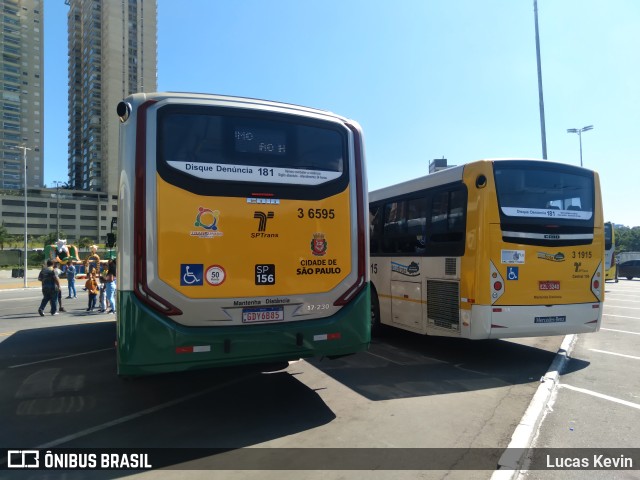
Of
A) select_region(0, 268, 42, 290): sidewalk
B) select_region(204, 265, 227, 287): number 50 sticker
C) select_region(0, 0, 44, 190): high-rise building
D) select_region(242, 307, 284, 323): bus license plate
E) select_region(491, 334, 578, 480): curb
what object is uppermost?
select_region(0, 0, 44, 190): high-rise building

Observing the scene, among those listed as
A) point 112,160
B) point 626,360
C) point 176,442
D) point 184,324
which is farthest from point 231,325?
point 112,160

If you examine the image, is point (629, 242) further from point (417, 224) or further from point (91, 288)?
point (91, 288)

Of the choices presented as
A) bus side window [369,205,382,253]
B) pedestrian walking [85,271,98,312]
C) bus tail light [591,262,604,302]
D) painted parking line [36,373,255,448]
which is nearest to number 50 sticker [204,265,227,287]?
painted parking line [36,373,255,448]

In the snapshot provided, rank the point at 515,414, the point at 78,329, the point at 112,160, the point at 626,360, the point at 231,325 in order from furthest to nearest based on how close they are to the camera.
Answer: the point at 112,160, the point at 78,329, the point at 626,360, the point at 515,414, the point at 231,325

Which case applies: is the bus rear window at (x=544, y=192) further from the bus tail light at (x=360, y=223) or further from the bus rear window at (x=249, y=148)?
the bus rear window at (x=249, y=148)

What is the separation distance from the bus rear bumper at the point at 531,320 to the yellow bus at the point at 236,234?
2331 millimetres

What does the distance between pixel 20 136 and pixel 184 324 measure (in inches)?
5852

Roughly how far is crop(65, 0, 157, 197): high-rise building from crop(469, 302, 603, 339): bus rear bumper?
124681 millimetres

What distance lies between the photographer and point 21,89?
12438 centimetres

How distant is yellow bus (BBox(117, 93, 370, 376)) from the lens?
431cm

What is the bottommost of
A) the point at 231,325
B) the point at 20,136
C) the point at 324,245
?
the point at 231,325

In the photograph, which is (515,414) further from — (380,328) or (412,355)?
(380,328)

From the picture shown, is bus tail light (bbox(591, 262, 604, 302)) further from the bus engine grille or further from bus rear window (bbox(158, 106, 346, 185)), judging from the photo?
bus rear window (bbox(158, 106, 346, 185))

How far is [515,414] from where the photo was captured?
16.2 ft
